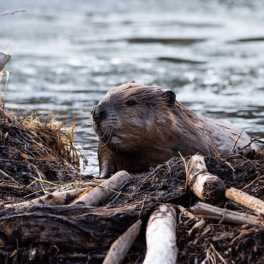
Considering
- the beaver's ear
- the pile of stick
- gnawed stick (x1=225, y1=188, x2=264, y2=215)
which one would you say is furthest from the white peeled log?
the beaver's ear

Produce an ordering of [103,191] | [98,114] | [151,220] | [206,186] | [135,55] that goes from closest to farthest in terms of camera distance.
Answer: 1. [151,220]
2. [206,186]
3. [103,191]
4. [98,114]
5. [135,55]

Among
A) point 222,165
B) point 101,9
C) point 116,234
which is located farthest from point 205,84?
point 101,9

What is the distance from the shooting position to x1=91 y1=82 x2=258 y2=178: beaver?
5.14m

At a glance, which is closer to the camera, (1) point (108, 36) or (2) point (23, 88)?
(2) point (23, 88)

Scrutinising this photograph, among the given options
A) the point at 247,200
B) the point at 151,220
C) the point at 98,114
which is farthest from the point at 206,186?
the point at 98,114

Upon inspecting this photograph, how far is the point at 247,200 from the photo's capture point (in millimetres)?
3367

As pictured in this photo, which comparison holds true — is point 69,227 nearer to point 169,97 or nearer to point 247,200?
point 247,200

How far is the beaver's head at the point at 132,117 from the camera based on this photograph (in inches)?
201

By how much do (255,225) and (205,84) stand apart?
917cm

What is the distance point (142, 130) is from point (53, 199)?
1.56 m

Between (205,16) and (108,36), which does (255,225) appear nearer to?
(108,36)

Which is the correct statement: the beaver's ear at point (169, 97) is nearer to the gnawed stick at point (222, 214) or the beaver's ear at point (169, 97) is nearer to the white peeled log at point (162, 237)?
the white peeled log at point (162, 237)

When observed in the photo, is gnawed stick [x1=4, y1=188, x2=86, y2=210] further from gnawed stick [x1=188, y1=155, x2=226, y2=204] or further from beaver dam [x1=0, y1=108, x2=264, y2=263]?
gnawed stick [x1=188, y1=155, x2=226, y2=204]

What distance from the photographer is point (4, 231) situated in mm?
3441
